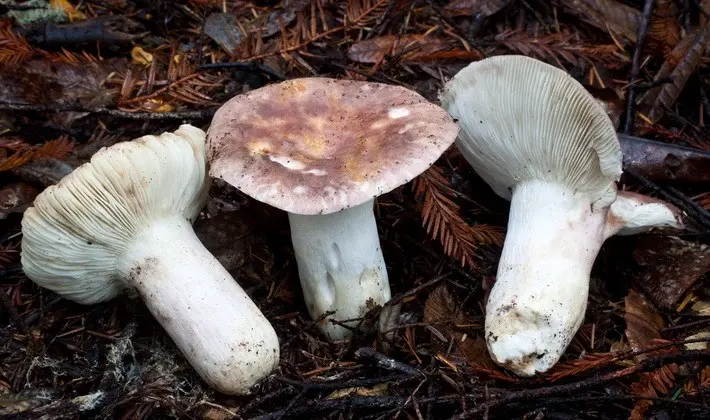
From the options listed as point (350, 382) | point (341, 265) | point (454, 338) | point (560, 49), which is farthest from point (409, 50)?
point (350, 382)

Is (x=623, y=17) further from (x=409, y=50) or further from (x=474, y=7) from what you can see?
(x=409, y=50)

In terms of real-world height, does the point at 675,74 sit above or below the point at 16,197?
above

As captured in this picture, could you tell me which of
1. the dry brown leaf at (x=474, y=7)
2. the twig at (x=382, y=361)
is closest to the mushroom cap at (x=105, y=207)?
the twig at (x=382, y=361)

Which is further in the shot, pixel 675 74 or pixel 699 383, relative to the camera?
pixel 675 74

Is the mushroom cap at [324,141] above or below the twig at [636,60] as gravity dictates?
above

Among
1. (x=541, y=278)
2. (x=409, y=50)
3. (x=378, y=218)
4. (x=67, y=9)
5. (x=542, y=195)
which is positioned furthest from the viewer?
(x=67, y=9)

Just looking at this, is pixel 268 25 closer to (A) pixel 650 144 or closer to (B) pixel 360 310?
(B) pixel 360 310

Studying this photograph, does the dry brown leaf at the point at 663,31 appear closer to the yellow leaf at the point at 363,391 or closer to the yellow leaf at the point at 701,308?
the yellow leaf at the point at 701,308

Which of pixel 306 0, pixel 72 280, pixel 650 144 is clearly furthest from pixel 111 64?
pixel 650 144
